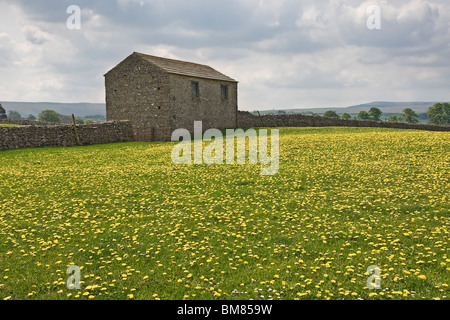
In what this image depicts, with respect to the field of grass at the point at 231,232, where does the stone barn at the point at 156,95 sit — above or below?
above

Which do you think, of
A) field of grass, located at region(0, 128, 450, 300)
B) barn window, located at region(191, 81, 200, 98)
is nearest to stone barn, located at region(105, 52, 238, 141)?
barn window, located at region(191, 81, 200, 98)

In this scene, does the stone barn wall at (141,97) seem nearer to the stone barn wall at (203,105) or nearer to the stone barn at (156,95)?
the stone barn at (156,95)

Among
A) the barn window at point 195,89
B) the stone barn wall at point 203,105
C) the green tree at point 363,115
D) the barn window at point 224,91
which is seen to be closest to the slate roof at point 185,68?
the stone barn wall at point 203,105

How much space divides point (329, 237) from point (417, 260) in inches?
82.9

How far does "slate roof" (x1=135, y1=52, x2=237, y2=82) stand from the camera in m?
38.5

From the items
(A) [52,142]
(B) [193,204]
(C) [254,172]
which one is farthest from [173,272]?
(A) [52,142]

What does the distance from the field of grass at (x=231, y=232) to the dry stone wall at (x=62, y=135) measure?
13.9 meters

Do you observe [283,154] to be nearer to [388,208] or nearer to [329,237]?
[388,208]

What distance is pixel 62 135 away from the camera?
1320 inches

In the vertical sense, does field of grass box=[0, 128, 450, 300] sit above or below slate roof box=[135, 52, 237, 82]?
below

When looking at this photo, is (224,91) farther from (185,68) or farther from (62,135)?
(62,135)

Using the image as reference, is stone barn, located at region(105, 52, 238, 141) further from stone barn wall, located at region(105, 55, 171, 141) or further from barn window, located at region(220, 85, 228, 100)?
barn window, located at region(220, 85, 228, 100)

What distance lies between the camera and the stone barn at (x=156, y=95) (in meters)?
37.3

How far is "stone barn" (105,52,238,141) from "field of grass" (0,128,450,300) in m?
19.5
